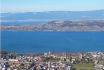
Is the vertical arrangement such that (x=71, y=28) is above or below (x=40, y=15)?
below

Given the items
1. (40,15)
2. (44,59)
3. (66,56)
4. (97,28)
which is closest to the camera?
(44,59)

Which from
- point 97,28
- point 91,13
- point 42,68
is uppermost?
point 91,13

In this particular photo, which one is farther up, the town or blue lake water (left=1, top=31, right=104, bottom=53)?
blue lake water (left=1, top=31, right=104, bottom=53)

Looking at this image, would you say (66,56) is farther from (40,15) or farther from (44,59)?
(40,15)

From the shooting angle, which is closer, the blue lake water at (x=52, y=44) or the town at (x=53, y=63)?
the town at (x=53, y=63)

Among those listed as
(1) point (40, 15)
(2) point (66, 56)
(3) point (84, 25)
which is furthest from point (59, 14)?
(2) point (66, 56)

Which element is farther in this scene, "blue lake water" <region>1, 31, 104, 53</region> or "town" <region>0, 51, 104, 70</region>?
"blue lake water" <region>1, 31, 104, 53</region>

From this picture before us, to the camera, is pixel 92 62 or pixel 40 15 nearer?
pixel 92 62

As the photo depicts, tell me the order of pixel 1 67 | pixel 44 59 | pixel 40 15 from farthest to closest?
pixel 40 15, pixel 44 59, pixel 1 67

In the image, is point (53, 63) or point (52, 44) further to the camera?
point (52, 44)

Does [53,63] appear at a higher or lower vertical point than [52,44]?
lower

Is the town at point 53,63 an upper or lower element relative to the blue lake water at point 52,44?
lower
